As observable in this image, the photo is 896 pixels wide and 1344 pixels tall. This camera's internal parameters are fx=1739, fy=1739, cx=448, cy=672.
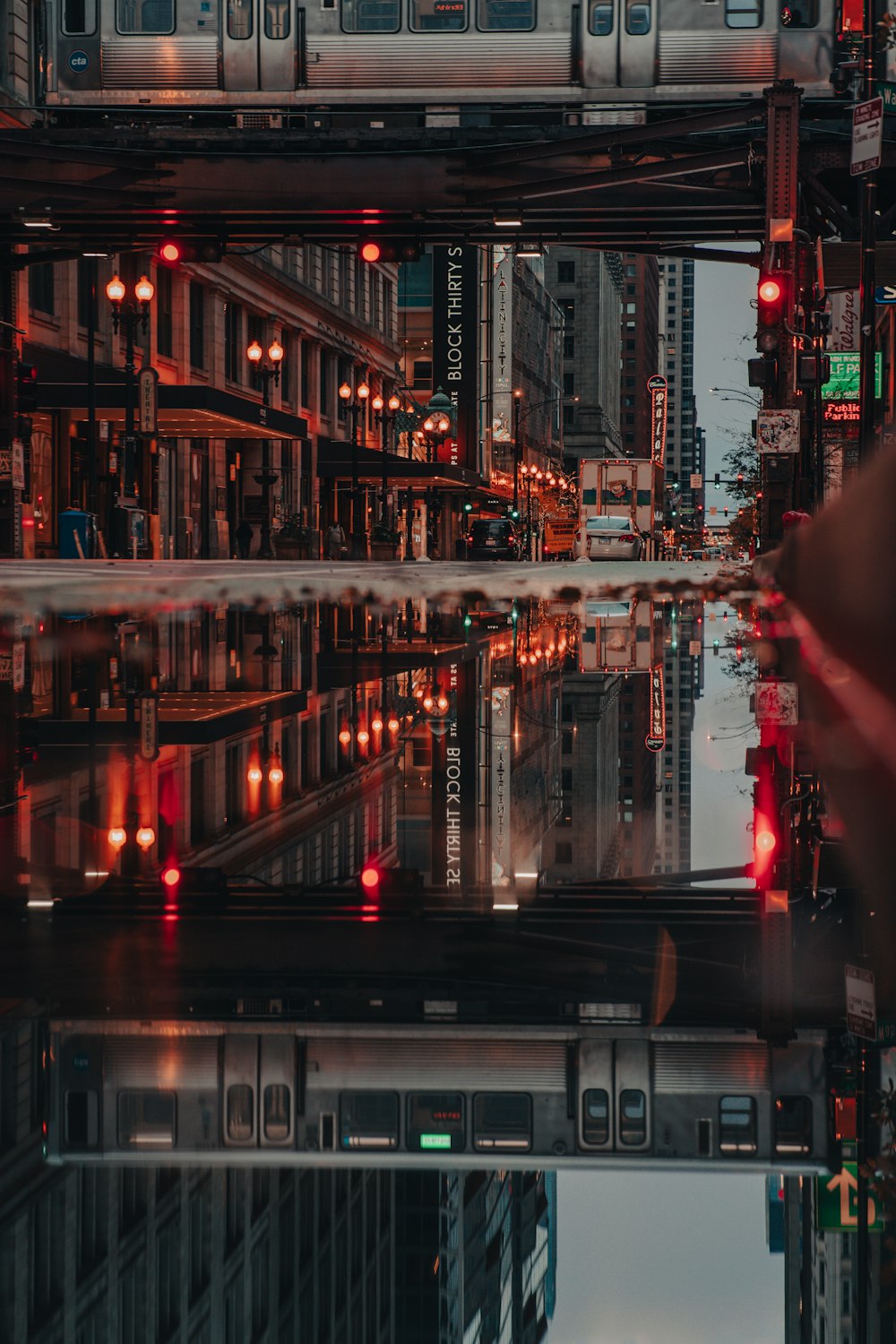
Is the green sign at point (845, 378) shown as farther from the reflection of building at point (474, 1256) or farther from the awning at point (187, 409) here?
the reflection of building at point (474, 1256)

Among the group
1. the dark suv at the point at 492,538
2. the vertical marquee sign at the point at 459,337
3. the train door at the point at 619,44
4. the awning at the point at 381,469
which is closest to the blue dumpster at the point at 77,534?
the train door at the point at 619,44

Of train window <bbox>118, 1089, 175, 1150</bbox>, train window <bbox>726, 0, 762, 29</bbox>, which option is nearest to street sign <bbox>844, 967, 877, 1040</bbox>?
train window <bbox>118, 1089, 175, 1150</bbox>

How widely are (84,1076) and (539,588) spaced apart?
1154 inches

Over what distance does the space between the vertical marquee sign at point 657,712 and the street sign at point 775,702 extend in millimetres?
550

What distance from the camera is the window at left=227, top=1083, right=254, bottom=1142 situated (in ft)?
9.11

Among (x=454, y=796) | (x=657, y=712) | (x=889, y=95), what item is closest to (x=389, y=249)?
(x=889, y=95)

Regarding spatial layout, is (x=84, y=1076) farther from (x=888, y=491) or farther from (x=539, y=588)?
(x=539, y=588)

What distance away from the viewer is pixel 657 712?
34.9ft

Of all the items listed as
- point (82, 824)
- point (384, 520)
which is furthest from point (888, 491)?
point (384, 520)

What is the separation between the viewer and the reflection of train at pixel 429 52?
2733 centimetres

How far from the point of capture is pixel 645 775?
7.61 m

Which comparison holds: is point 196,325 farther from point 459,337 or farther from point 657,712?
point 459,337

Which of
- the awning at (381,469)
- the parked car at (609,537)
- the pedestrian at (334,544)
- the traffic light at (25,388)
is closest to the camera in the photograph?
the traffic light at (25,388)

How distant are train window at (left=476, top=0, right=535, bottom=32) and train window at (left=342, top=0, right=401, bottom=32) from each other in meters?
1.34
